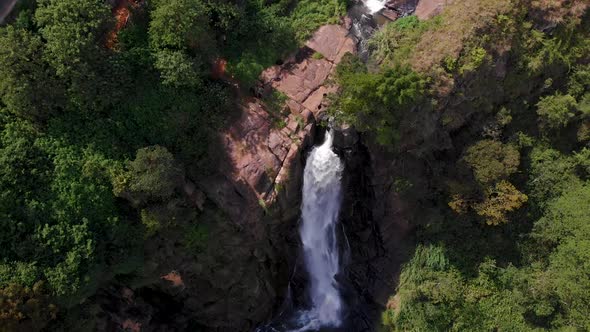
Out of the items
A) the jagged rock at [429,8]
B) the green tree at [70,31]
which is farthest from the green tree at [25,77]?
the jagged rock at [429,8]

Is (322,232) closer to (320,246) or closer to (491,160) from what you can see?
(320,246)

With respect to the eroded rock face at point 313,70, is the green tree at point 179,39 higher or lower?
higher

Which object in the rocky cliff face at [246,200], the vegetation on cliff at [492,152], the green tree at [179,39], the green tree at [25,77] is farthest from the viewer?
the rocky cliff face at [246,200]

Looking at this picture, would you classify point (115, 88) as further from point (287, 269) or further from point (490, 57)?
point (490, 57)

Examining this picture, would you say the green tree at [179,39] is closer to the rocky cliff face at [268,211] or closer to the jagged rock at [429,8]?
the rocky cliff face at [268,211]

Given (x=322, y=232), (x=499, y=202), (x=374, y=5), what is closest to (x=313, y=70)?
(x=374, y=5)

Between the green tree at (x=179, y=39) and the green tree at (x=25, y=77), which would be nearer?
the green tree at (x=25, y=77)

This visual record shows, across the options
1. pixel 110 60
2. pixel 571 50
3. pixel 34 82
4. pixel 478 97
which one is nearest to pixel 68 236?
pixel 34 82
